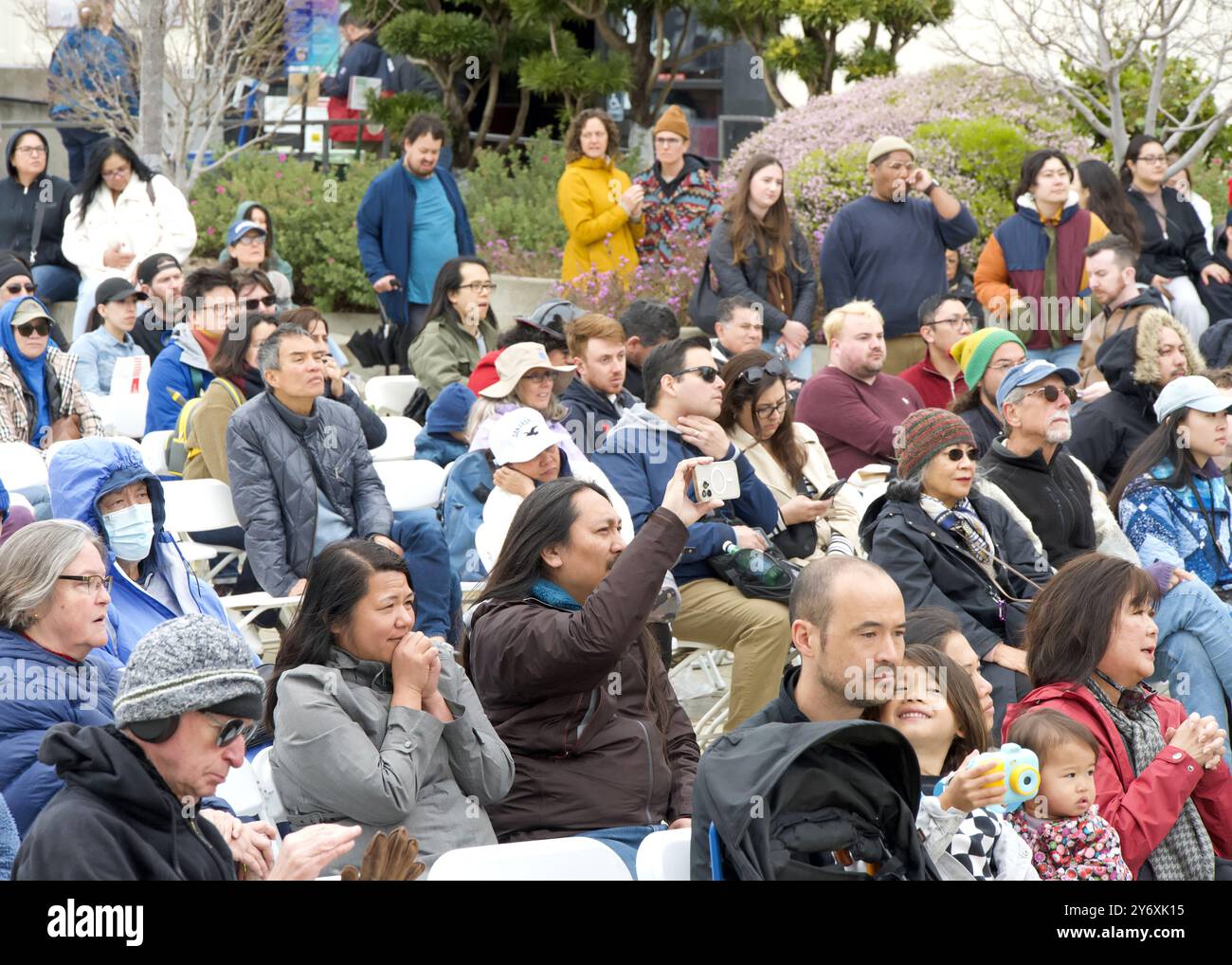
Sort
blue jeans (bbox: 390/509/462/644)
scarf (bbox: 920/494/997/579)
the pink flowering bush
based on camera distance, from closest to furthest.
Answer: scarf (bbox: 920/494/997/579) < blue jeans (bbox: 390/509/462/644) < the pink flowering bush

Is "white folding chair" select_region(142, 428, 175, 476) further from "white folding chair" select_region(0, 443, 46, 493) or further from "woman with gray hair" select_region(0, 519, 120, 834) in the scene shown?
"woman with gray hair" select_region(0, 519, 120, 834)

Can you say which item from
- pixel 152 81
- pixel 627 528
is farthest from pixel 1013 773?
pixel 152 81

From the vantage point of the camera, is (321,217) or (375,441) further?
(321,217)

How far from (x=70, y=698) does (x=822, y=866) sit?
6.73ft

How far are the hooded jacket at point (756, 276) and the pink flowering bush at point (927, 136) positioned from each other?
233cm

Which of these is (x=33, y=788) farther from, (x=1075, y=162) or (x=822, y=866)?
(x=1075, y=162)

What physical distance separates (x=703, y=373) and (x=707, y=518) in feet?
1.93

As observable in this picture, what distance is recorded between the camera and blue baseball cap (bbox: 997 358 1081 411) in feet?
21.3

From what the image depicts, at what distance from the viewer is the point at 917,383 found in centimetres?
843

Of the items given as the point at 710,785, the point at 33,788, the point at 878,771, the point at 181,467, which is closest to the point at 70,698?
the point at 33,788

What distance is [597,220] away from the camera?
1048 cm

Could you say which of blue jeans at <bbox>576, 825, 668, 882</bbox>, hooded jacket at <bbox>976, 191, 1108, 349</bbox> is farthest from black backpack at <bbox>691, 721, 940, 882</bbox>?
hooded jacket at <bbox>976, 191, 1108, 349</bbox>

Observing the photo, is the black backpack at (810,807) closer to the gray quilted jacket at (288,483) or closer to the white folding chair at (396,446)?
the gray quilted jacket at (288,483)

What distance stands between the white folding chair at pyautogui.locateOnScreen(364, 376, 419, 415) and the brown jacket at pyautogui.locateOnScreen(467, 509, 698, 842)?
15.4ft
